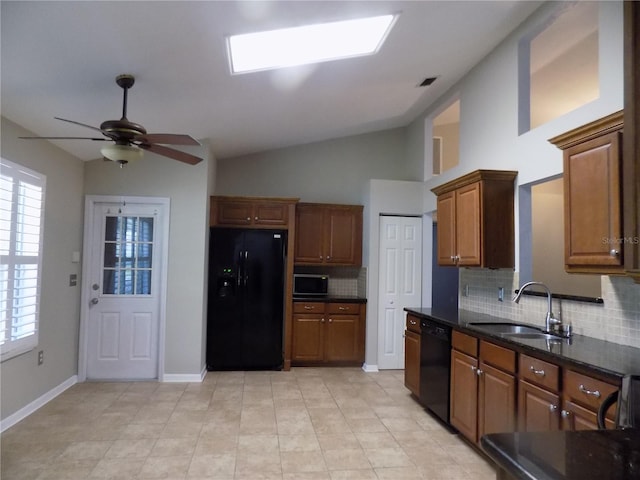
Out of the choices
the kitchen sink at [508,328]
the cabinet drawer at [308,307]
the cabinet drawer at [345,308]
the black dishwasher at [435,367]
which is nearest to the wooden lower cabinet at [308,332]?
the cabinet drawer at [308,307]

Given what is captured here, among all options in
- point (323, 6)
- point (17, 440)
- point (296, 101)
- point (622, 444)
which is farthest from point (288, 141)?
point (622, 444)

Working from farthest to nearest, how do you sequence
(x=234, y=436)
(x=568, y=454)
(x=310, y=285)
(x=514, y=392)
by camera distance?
(x=310, y=285) → (x=234, y=436) → (x=514, y=392) → (x=568, y=454)

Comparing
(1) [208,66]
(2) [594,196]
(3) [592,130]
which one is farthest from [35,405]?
(3) [592,130]

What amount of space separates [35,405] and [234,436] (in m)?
1.90

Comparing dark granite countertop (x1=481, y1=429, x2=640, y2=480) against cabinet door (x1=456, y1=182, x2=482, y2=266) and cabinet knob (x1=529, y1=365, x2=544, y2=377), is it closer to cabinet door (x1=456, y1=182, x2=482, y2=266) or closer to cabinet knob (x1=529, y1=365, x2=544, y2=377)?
cabinet knob (x1=529, y1=365, x2=544, y2=377)

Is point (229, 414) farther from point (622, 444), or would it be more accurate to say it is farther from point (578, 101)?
point (578, 101)

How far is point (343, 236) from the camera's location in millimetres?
5402

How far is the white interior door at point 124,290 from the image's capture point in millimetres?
4477

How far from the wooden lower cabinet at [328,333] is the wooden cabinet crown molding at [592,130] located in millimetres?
3264

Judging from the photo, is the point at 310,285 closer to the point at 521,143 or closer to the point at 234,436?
the point at 234,436

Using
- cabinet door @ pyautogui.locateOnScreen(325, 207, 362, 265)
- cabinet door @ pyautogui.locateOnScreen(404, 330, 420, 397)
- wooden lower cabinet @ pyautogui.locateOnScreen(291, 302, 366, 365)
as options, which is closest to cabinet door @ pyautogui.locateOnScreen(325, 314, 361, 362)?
wooden lower cabinet @ pyautogui.locateOnScreen(291, 302, 366, 365)

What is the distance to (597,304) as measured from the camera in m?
2.56

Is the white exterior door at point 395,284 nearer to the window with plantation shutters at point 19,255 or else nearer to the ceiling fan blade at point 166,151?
the ceiling fan blade at point 166,151

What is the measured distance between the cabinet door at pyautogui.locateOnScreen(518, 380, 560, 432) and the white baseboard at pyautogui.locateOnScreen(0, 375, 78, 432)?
3.72 meters
